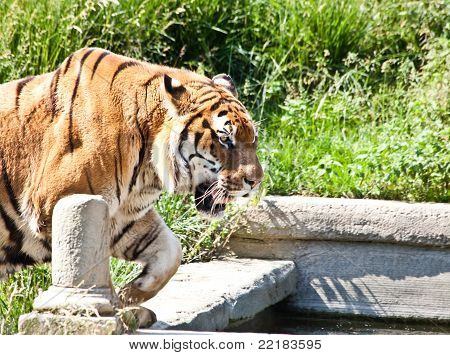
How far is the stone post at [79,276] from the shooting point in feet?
14.1

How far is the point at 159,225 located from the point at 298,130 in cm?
296

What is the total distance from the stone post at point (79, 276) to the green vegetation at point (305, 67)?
5.82 ft

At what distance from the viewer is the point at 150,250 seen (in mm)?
5219

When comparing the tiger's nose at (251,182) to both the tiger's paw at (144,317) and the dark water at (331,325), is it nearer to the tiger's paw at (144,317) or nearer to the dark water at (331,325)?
the tiger's paw at (144,317)

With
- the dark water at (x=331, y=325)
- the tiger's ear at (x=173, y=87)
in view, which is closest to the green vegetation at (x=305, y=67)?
the dark water at (x=331, y=325)

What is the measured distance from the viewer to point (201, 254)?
6.84 meters

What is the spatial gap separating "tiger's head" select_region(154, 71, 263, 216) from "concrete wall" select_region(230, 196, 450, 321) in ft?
5.94

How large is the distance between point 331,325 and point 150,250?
77.1 inches

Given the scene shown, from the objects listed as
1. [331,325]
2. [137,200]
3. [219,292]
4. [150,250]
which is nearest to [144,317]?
[150,250]

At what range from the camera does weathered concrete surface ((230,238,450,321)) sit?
677cm

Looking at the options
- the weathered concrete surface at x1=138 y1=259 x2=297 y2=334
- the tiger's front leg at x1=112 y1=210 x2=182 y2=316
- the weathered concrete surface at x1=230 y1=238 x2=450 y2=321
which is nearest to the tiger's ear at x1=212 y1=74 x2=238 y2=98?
the tiger's front leg at x1=112 y1=210 x2=182 y2=316

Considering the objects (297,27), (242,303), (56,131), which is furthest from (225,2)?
(56,131)

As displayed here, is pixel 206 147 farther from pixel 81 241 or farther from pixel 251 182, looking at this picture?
pixel 81 241

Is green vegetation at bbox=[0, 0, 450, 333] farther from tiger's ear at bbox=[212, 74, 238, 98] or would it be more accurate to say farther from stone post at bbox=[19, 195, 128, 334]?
stone post at bbox=[19, 195, 128, 334]
